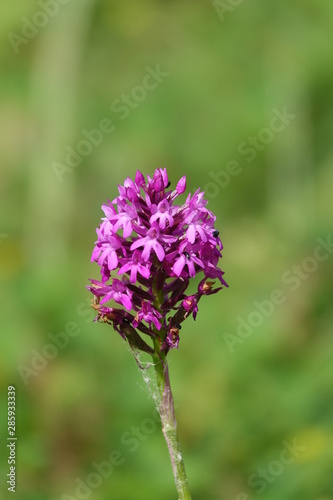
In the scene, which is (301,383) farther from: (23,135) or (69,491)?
(23,135)

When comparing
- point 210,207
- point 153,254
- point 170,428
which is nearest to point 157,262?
point 153,254

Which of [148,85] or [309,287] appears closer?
[309,287]

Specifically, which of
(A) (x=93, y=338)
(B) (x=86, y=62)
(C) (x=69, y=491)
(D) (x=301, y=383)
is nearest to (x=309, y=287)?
(D) (x=301, y=383)

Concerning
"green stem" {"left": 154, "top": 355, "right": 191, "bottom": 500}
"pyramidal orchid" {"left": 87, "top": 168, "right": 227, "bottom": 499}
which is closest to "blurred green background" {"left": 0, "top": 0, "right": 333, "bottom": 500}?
"green stem" {"left": 154, "top": 355, "right": 191, "bottom": 500}

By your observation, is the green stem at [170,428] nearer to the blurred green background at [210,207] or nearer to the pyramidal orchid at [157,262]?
the pyramidal orchid at [157,262]

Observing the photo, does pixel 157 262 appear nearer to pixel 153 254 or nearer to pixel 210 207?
pixel 153 254

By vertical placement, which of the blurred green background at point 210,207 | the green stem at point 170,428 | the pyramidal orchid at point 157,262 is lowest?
the green stem at point 170,428

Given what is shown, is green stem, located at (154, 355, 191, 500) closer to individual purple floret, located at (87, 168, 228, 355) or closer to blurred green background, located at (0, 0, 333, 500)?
individual purple floret, located at (87, 168, 228, 355)

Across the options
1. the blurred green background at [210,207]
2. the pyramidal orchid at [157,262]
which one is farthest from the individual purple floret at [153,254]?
the blurred green background at [210,207]
